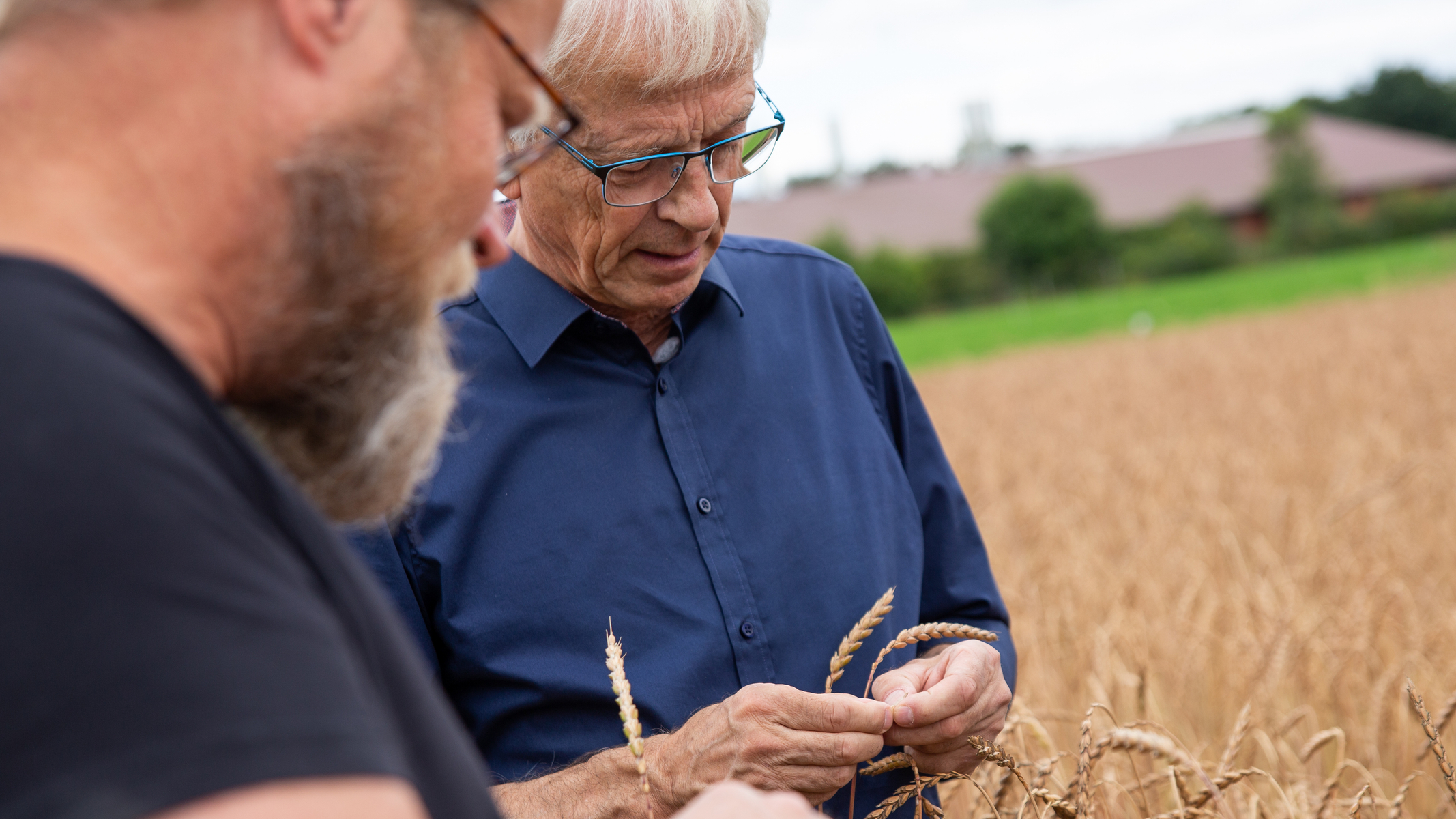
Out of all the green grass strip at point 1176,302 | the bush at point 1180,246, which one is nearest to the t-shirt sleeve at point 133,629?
the green grass strip at point 1176,302

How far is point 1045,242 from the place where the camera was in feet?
167

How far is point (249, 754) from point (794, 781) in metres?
1.03

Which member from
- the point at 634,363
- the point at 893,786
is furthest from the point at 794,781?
the point at 634,363

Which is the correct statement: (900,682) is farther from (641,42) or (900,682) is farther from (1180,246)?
(1180,246)

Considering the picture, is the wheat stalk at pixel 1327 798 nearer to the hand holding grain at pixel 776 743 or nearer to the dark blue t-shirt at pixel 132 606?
the hand holding grain at pixel 776 743

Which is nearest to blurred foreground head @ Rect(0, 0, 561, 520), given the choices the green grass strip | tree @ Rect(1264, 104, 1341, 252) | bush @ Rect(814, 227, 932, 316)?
the green grass strip

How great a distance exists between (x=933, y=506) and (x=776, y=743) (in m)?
0.76

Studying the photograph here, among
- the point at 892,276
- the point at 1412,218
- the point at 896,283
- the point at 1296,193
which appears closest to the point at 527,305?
the point at 896,283

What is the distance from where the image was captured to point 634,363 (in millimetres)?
1920

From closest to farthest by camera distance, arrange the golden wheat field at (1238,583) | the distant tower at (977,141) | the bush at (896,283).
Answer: the golden wheat field at (1238,583), the bush at (896,283), the distant tower at (977,141)

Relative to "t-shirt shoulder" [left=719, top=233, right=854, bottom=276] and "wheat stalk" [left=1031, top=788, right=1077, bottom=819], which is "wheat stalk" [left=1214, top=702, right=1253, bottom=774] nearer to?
"wheat stalk" [left=1031, top=788, right=1077, bottom=819]

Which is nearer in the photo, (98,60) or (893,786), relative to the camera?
(98,60)

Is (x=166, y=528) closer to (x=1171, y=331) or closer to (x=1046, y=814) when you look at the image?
(x=1046, y=814)

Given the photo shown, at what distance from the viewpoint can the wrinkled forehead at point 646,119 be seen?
5.88 ft
